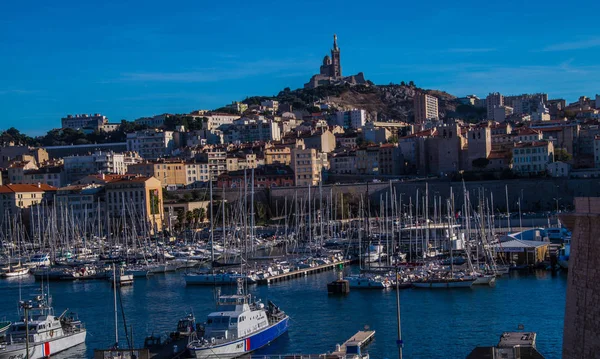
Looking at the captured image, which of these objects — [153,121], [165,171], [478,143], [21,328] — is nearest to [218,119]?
[153,121]

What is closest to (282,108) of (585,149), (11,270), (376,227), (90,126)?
(90,126)

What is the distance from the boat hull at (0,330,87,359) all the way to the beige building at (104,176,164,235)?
29103mm

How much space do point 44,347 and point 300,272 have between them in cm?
1437

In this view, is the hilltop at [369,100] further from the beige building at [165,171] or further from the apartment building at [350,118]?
the beige building at [165,171]

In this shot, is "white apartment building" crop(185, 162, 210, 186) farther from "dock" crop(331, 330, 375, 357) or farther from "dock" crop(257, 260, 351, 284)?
"dock" crop(331, 330, 375, 357)

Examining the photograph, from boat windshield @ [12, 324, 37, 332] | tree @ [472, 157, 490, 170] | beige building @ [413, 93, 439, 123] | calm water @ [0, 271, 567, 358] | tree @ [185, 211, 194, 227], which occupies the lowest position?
calm water @ [0, 271, 567, 358]

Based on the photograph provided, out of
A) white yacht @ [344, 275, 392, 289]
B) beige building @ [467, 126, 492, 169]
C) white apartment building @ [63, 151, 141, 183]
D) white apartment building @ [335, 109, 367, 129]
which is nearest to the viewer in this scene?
white yacht @ [344, 275, 392, 289]

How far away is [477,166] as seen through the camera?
56.1 meters

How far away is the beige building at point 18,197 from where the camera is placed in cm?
5325

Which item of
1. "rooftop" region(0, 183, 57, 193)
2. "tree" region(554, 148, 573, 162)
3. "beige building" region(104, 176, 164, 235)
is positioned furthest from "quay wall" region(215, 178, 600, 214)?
"rooftop" region(0, 183, 57, 193)

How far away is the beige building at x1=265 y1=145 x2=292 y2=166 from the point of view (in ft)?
214

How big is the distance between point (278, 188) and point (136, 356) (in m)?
40.8

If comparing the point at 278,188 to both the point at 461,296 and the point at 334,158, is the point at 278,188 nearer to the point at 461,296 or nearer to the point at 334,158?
the point at 334,158

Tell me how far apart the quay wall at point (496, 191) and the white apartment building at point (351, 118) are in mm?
35834
